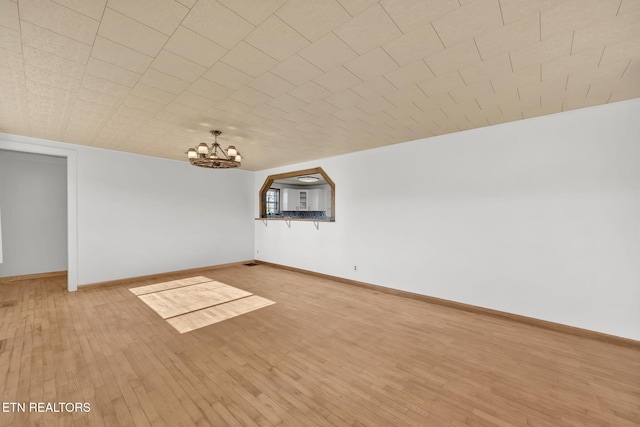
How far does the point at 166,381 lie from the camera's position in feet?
6.97

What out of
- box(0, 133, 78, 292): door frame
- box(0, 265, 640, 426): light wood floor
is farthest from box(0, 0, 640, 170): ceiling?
box(0, 265, 640, 426): light wood floor

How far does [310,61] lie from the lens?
6.59 ft

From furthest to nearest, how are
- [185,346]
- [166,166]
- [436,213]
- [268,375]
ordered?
[166,166], [436,213], [185,346], [268,375]

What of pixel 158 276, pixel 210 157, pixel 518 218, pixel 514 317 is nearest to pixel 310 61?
pixel 210 157

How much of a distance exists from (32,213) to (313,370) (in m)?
7.18

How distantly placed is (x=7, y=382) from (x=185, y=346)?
4.27ft

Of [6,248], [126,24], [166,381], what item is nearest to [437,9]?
[126,24]

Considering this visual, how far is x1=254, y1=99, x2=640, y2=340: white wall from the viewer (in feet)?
9.26

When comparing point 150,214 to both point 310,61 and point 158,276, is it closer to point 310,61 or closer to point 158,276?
point 158,276

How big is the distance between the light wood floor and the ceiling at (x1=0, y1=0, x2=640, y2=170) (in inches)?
104

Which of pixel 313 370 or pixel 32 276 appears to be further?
pixel 32 276

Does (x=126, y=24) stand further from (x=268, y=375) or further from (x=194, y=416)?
(x=268, y=375)

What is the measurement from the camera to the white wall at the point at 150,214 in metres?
4.81

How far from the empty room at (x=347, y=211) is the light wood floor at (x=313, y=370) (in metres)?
0.02
